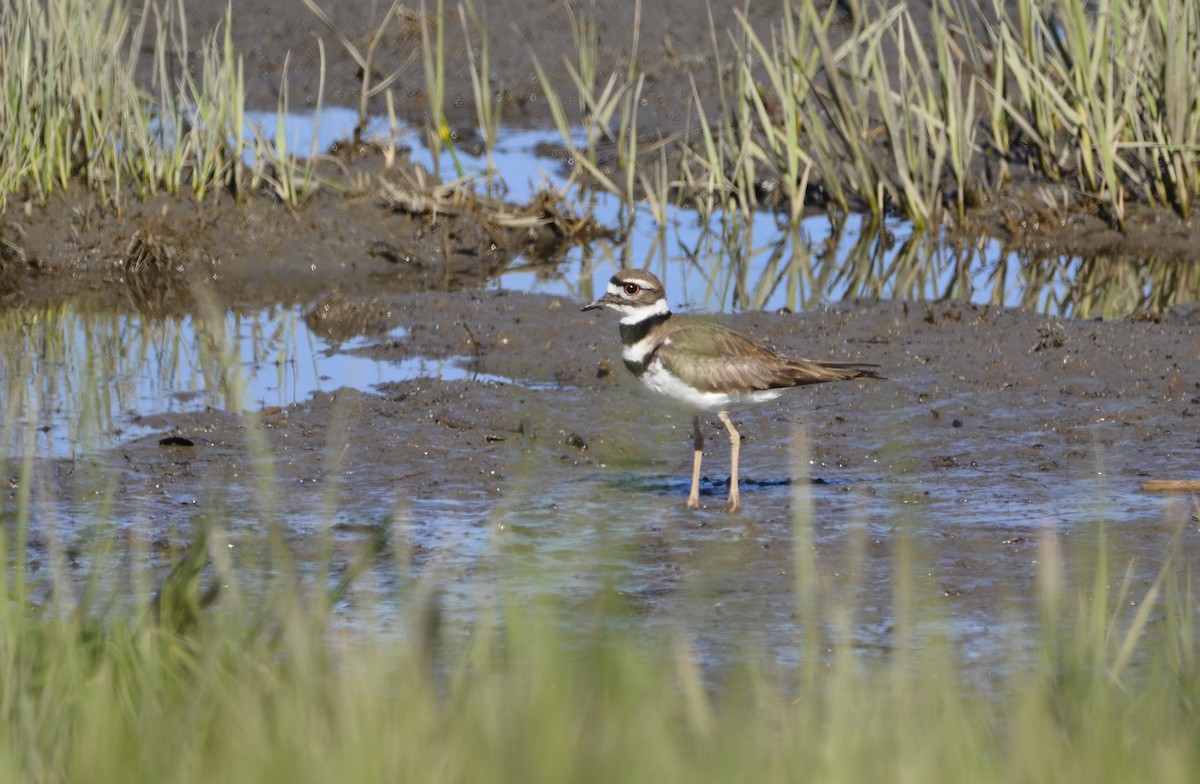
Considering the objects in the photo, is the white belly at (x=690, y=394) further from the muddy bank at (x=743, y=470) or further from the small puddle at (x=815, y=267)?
the small puddle at (x=815, y=267)

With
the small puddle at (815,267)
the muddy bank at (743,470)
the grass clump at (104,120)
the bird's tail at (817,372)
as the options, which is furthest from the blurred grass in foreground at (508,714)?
the grass clump at (104,120)

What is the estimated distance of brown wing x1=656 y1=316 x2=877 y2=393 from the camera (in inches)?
260

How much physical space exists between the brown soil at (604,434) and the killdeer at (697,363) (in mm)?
295

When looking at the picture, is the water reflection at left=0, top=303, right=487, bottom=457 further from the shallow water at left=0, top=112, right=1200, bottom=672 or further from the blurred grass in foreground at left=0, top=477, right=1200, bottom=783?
the blurred grass in foreground at left=0, top=477, right=1200, bottom=783

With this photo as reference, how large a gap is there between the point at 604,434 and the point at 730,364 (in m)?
1.25

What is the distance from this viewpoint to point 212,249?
11.4 metres

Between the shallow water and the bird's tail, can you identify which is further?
the bird's tail

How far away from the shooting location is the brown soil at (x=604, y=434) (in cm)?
606

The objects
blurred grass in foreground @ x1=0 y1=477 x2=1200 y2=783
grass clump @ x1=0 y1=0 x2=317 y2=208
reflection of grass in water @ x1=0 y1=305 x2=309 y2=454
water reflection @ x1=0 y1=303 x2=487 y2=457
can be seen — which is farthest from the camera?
grass clump @ x1=0 y1=0 x2=317 y2=208

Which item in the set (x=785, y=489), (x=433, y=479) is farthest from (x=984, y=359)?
(x=433, y=479)

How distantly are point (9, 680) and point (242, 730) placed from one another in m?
0.66

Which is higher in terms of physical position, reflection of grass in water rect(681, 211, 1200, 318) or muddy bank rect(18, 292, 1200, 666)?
reflection of grass in water rect(681, 211, 1200, 318)

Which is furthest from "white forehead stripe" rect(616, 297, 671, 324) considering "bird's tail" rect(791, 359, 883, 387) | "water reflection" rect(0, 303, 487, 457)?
"water reflection" rect(0, 303, 487, 457)

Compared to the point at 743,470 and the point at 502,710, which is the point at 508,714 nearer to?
the point at 502,710
